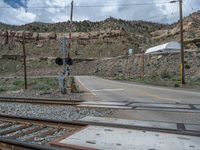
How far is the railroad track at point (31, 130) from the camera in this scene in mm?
8641

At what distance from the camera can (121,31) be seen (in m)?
115

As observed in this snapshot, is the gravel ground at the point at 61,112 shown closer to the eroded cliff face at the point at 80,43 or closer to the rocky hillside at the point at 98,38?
the rocky hillside at the point at 98,38

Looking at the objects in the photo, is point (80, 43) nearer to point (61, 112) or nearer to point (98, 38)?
point (98, 38)

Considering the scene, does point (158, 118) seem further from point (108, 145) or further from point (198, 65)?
point (198, 65)

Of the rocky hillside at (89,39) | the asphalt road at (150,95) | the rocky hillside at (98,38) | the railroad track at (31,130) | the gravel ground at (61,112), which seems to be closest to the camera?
the railroad track at (31,130)

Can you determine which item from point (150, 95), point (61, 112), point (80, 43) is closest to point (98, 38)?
point (80, 43)

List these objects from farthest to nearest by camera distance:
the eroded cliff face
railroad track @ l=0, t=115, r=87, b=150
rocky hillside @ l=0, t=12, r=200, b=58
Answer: the eroded cliff face
rocky hillside @ l=0, t=12, r=200, b=58
railroad track @ l=0, t=115, r=87, b=150

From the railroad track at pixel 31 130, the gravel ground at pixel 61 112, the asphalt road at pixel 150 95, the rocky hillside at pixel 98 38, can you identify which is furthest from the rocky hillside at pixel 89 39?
the railroad track at pixel 31 130

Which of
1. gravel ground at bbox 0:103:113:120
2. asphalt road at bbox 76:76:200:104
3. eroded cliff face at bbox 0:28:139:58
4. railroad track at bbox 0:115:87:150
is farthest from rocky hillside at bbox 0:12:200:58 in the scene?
railroad track at bbox 0:115:87:150

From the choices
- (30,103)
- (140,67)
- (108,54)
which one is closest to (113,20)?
(108,54)

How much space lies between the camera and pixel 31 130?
10609 millimetres

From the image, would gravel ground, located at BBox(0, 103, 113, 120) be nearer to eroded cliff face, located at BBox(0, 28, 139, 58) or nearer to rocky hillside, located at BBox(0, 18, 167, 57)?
rocky hillside, located at BBox(0, 18, 167, 57)

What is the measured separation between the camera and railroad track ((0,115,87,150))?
864 centimetres

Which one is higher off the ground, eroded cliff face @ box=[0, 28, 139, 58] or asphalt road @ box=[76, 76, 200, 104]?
eroded cliff face @ box=[0, 28, 139, 58]
